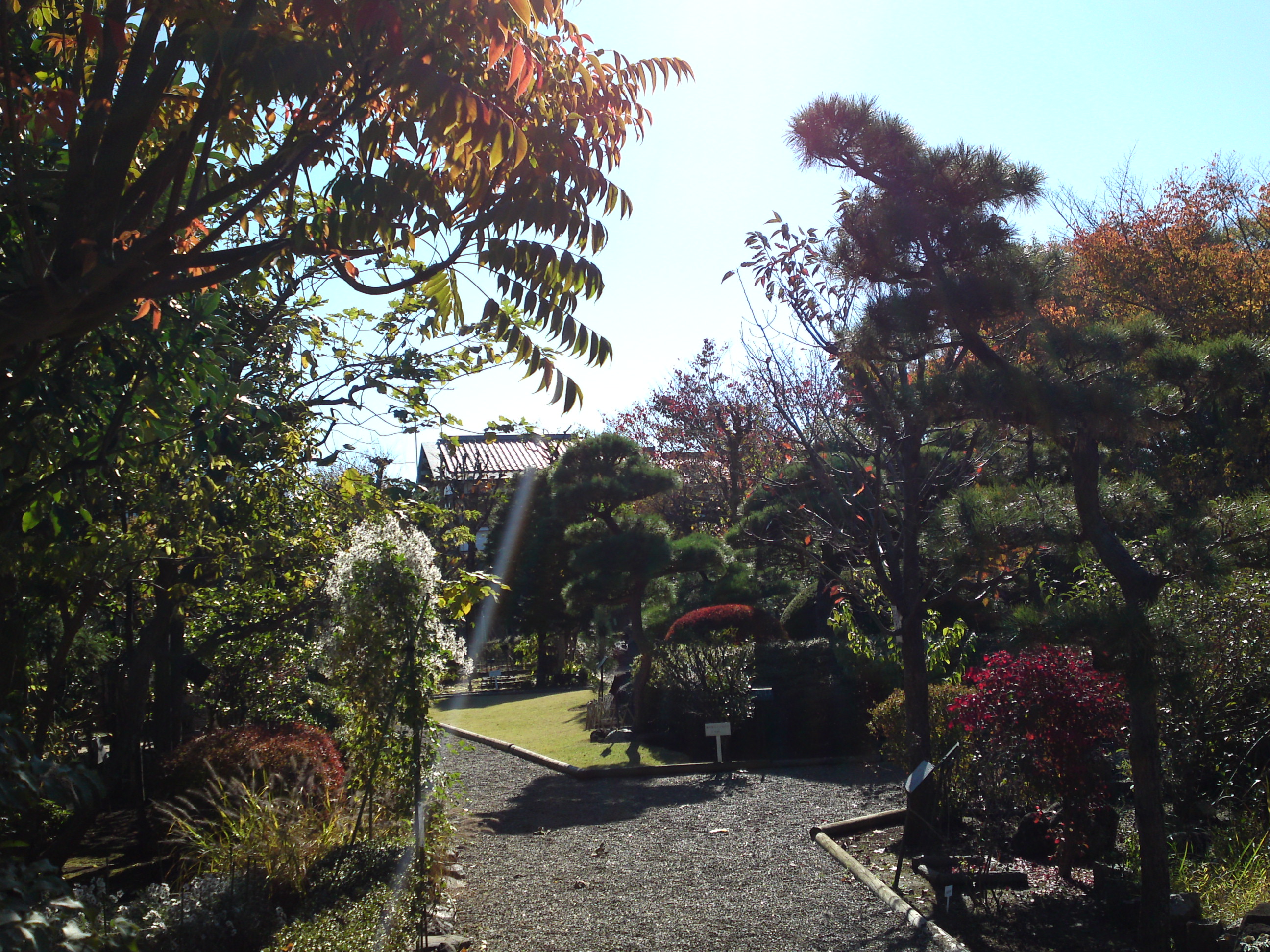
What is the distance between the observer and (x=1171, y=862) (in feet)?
21.0

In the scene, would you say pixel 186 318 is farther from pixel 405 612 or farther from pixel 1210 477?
pixel 1210 477

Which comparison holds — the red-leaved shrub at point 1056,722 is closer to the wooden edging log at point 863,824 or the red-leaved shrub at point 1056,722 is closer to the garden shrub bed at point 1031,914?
the garden shrub bed at point 1031,914

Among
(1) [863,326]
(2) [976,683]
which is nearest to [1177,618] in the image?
(2) [976,683]

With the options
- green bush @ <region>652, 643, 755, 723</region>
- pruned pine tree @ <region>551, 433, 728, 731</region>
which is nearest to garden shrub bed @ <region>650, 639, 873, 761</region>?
green bush @ <region>652, 643, 755, 723</region>

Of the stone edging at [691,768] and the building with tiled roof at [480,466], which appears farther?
the stone edging at [691,768]

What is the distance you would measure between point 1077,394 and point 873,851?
4.73m

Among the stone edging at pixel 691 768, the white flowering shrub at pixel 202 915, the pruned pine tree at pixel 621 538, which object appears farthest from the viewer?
the pruned pine tree at pixel 621 538

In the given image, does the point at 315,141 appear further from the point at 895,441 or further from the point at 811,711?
the point at 811,711

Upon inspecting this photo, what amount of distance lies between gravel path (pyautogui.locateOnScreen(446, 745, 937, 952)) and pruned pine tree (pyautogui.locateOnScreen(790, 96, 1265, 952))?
213cm

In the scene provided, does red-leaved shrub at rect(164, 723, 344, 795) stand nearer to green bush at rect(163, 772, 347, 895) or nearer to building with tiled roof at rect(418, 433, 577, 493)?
green bush at rect(163, 772, 347, 895)

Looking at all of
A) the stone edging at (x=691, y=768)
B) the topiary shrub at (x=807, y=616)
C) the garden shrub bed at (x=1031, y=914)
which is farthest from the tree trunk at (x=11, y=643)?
the topiary shrub at (x=807, y=616)

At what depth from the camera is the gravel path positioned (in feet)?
19.5

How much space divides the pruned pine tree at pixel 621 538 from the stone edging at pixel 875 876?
6361mm

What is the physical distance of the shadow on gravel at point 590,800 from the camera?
9.65m
